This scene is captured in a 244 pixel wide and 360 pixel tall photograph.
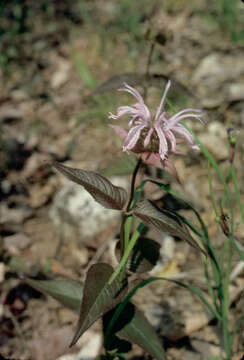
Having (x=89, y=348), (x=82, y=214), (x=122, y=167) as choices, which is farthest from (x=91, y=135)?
(x=89, y=348)

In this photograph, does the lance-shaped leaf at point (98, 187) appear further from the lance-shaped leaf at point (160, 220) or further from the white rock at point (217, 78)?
the white rock at point (217, 78)

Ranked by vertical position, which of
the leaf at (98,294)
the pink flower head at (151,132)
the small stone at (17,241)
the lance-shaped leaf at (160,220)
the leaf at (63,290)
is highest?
the pink flower head at (151,132)

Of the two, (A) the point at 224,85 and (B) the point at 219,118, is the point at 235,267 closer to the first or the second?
(B) the point at 219,118

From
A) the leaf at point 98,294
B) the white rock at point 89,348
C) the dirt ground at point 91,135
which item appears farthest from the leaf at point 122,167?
the white rock at point 89,348

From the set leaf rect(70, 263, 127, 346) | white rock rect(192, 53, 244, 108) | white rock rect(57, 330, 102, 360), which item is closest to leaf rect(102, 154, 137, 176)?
leaf rect(70, 263, 127, 346)

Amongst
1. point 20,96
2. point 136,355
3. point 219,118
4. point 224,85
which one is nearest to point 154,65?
point 224,85

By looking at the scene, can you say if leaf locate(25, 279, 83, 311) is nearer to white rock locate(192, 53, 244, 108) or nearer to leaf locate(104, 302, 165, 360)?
leaf locate(104, 302, 165, 360)

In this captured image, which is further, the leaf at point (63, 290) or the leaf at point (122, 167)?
the leaf at point (122, 167)
